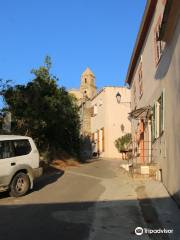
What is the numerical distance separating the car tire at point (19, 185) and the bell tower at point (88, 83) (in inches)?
2835

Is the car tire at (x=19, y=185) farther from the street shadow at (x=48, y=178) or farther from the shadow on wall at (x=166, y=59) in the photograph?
the shadow on wall at (x=166, y=59)

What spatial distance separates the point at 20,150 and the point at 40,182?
3119mm

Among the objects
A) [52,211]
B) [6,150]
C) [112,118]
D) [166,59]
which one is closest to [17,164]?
[6,150]

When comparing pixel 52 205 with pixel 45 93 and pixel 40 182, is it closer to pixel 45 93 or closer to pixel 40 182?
pixel 40 182

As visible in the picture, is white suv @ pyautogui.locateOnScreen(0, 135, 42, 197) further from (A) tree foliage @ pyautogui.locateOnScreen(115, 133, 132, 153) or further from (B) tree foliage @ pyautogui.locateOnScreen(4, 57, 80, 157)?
(A) tree foliage @ pyautogui.locateOnScreen(115, 133, 132, 153)

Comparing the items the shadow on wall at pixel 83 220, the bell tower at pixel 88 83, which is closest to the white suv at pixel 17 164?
the shadow on wall at pixel 83 220

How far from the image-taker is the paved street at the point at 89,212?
30.8ft

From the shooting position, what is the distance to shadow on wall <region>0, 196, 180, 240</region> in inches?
364

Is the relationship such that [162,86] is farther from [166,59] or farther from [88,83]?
[88,83]

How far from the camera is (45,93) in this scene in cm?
2627

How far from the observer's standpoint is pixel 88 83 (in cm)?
9075

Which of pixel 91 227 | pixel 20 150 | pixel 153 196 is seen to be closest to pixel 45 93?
pixel 20 150

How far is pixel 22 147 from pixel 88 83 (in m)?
75.5

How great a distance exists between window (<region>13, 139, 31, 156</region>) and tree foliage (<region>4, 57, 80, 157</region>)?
8194mm
